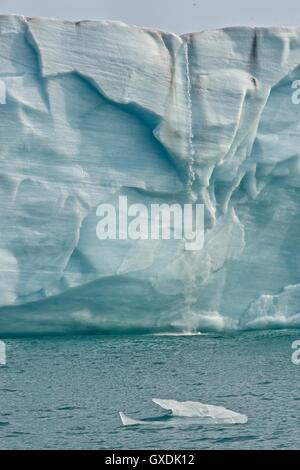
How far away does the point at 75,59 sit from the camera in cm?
1530

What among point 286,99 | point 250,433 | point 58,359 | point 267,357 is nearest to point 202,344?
point 267,357

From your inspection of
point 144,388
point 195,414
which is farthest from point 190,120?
point 195,414

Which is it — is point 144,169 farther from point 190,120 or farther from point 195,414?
point 195,414

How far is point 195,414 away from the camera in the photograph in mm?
12055

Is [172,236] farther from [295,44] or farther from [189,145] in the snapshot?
[295,44]

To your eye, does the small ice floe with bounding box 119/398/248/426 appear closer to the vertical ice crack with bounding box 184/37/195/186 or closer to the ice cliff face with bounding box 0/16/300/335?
the ice cliff face with bounding box 0/16/300/335

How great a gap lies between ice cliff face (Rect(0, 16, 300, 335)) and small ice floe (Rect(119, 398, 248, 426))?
10.9 ft

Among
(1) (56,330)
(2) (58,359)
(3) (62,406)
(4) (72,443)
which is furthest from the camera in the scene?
(1) (56,330)

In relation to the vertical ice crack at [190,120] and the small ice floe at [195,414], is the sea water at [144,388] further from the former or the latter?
the vertical ice crack at [190,120]

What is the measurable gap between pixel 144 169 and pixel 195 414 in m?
4.31

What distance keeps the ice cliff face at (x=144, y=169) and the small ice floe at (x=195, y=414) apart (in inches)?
131

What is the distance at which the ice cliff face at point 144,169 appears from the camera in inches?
599

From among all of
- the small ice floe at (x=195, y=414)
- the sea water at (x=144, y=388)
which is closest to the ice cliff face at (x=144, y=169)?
the sea water at (x=144, y=388)

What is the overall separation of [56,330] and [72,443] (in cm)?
485
